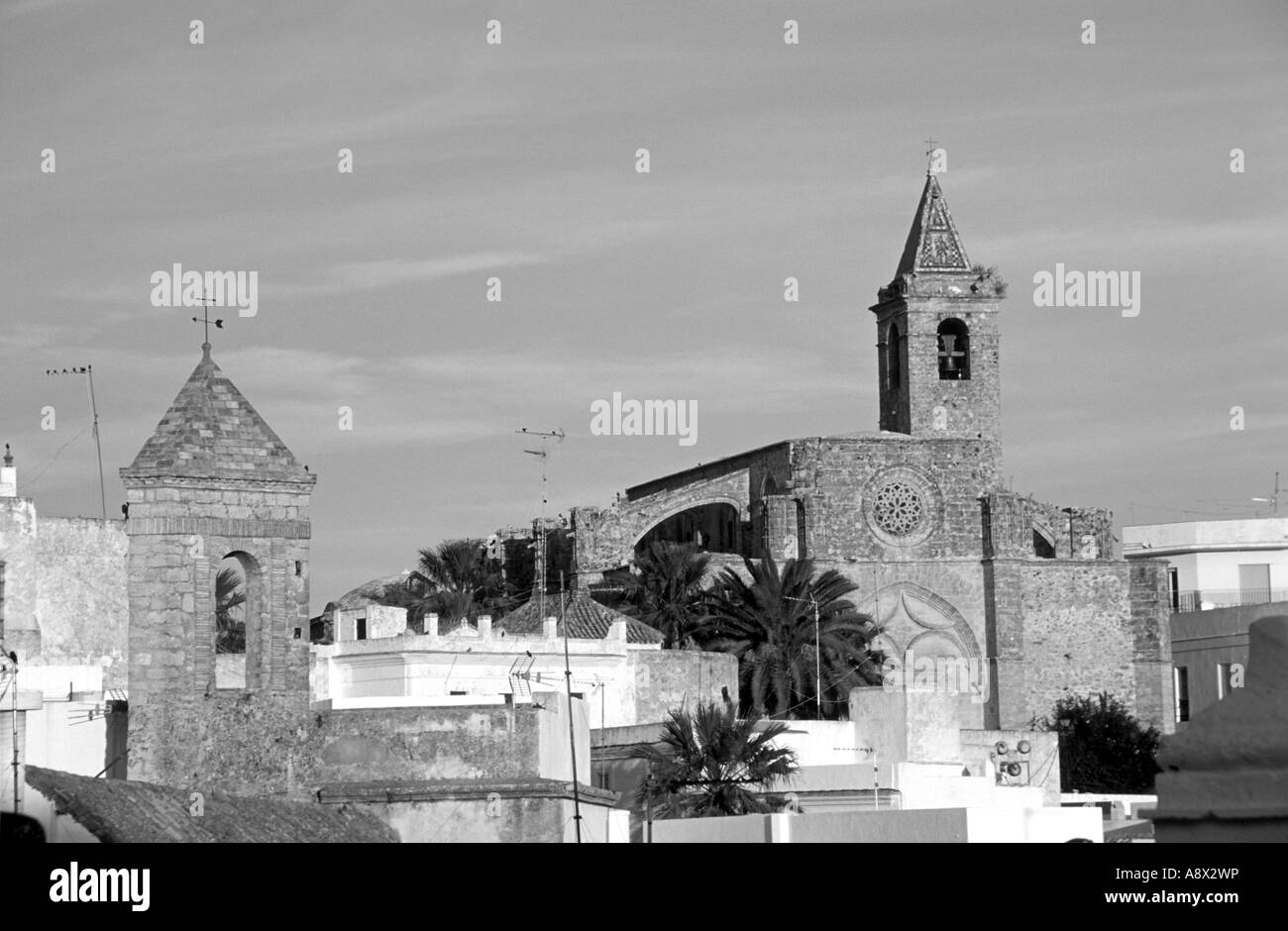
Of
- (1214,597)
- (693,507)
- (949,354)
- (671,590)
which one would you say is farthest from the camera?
(1214,597)

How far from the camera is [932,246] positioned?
5984 centimetres

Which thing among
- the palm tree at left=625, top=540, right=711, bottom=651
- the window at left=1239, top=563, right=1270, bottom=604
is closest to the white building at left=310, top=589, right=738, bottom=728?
the palm tree at left=625, top=540, right=711, bottom=651

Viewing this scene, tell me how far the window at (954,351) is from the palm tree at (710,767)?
30.2 metres

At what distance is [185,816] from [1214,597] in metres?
49.0

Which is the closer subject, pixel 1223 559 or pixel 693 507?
pixel 693 507

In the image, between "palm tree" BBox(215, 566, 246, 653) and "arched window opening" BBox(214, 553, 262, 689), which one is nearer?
"arched window opening" BBox(214, 553, 262, 689)

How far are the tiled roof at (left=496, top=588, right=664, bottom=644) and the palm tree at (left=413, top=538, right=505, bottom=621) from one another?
8.78 meters

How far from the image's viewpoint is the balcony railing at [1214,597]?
198 feet

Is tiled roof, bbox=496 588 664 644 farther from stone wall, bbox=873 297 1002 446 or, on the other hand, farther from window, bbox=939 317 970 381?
window, bbox=939 317 970 381

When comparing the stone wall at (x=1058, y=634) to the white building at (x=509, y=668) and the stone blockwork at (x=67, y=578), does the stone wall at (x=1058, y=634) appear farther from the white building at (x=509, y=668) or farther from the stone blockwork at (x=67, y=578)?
the stone blockwork at (x=67, y=578)

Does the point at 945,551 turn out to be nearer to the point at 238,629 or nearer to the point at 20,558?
the point at 238,629

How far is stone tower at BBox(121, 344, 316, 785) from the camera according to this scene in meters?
19.4

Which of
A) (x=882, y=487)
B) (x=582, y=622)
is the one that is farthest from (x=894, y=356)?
(x=582, y=622)
